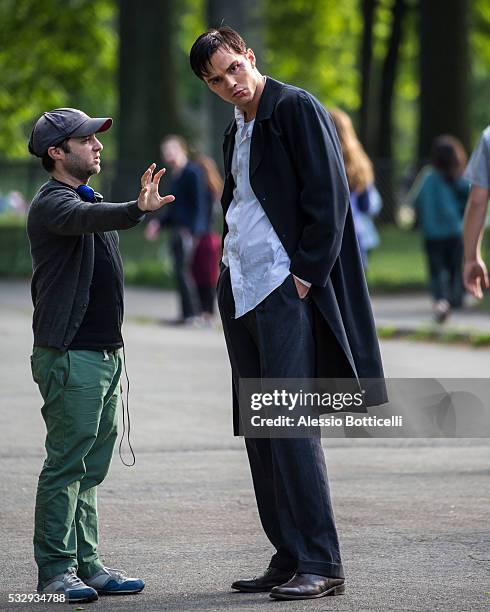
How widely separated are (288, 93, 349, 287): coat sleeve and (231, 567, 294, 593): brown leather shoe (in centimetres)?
102

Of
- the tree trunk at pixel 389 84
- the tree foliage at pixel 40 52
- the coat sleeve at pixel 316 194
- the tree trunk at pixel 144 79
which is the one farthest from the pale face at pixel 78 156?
the tree foliage at pixel 40 52

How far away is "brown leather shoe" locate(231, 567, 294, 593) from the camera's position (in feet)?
18.5

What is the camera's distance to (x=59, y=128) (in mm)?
5500

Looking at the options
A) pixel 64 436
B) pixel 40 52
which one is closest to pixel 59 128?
pixel 64 436

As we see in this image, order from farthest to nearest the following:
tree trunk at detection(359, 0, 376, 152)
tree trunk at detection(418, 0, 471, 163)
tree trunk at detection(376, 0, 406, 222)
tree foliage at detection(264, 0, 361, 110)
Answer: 1. tree foliage at detection(264, 0, 361, 110)
2. tree trunk at detection(359, 0, 376, 152)
3. tree trunk at detection(376, 0, 406, 222)
4. tree trunk at detection(418, 0, 471, 163)

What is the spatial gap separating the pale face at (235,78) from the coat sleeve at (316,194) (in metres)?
0.18

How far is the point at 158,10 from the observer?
3253cm

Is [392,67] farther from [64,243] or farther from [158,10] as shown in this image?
[64,243]

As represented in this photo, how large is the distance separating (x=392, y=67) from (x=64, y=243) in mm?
30988

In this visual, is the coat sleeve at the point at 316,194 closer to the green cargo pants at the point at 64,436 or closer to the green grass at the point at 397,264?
the green cargo pants at the point at 64,436

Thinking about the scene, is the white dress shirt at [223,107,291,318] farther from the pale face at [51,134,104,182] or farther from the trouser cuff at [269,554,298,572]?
the trouser cuff at [269,554,298,572]

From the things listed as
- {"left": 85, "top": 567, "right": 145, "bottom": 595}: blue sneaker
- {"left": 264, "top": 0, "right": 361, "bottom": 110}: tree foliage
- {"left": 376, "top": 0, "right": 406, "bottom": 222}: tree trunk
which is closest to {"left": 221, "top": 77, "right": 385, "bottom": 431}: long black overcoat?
{"left": 85, "top": 567, "right": 145, "bottom": 595}: blue sneaker

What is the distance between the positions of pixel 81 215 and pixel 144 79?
27992 millimetres

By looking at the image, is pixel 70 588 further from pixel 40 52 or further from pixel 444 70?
pixel 40 52
